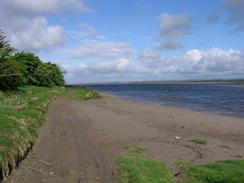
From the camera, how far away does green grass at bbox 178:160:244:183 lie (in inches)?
281

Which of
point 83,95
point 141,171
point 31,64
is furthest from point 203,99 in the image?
point 141,171

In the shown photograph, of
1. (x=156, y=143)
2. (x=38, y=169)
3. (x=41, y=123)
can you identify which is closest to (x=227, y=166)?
(x=156, y=143)

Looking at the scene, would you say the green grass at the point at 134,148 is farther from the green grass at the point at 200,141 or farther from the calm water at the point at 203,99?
the calm water at the point at 203,99

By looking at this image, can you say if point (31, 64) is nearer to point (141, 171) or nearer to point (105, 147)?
point (105, 147)

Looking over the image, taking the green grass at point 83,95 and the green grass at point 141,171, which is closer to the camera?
the green grass at point 141,171

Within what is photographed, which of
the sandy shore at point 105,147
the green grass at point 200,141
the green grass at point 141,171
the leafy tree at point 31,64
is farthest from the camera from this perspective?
the leafy tree at point 31,64

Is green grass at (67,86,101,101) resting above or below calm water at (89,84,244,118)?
above

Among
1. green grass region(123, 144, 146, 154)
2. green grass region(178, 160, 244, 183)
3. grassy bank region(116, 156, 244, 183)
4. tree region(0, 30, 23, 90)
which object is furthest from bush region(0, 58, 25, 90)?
green grass region(178, 160, 244, 183)

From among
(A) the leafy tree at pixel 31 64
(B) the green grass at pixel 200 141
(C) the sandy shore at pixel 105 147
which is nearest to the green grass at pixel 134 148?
(C) the sandy shore at pixel 105 147

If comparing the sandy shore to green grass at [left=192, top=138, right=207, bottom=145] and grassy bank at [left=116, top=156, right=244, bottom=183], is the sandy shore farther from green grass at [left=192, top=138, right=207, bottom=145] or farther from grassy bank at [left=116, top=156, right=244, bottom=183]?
grassy bank at [left=116, top=156, right=244, bottom=183]

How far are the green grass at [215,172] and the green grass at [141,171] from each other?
596mm

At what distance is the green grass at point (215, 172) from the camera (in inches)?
281

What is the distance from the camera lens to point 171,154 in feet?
→ 32.6

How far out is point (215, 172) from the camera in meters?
7.62
